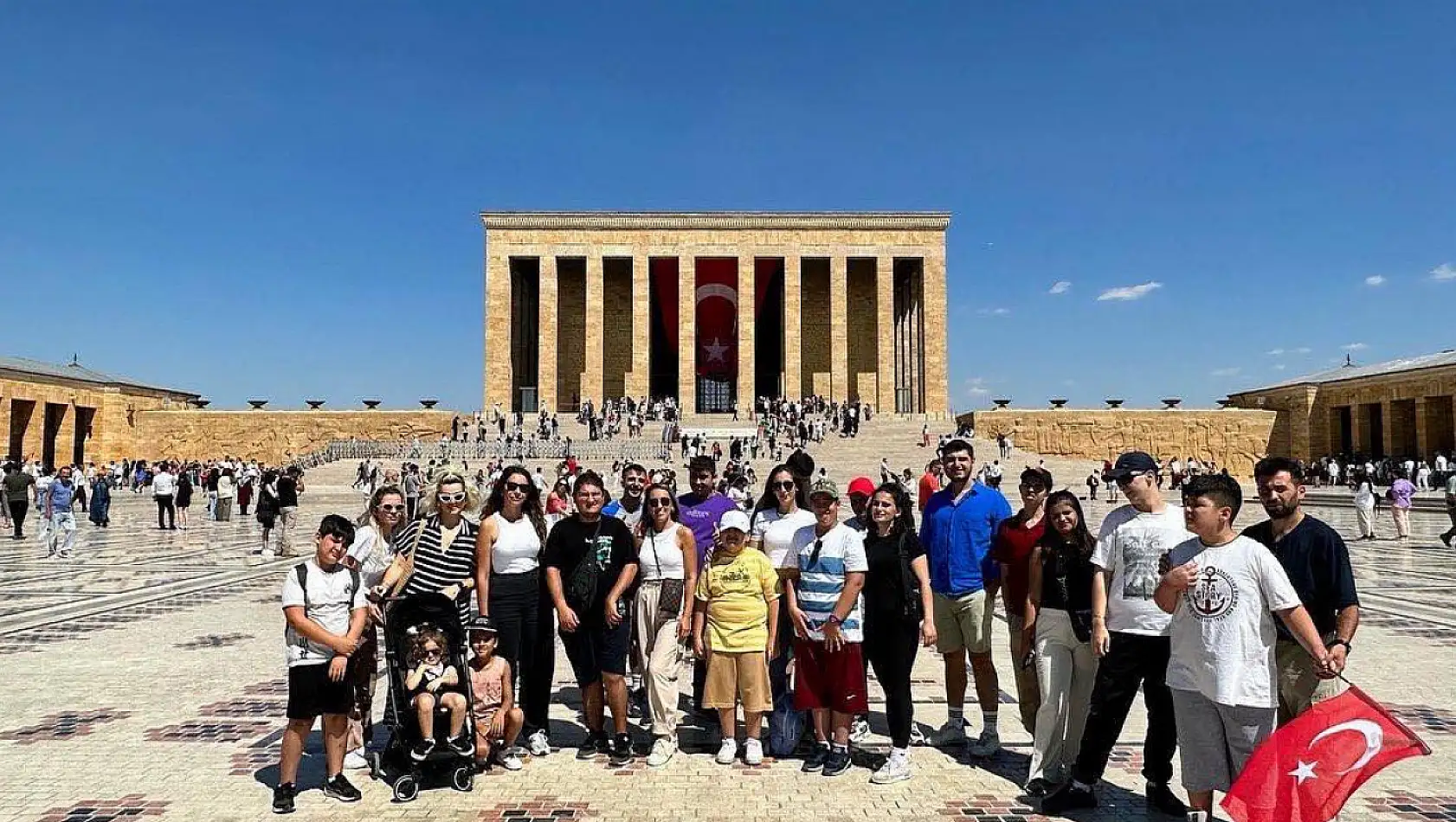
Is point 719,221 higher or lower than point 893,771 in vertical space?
higher

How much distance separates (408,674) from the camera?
4.21 metres

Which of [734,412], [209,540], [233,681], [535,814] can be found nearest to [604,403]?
[734,412]

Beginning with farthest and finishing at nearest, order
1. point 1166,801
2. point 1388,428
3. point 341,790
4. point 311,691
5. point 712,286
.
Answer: point 712,286 → point 1388,428 → point 341,790 → point 311,691 → point 1166,801

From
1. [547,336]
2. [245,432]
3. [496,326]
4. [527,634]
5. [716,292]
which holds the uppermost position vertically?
[716,292]

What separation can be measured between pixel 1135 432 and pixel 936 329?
29.3 feet

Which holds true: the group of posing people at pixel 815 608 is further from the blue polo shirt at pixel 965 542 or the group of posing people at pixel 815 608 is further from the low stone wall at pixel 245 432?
the low stone wall at pixel 245 432

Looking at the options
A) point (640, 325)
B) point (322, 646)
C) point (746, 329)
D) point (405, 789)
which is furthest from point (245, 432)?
point (405, 789)

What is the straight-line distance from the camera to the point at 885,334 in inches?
1559

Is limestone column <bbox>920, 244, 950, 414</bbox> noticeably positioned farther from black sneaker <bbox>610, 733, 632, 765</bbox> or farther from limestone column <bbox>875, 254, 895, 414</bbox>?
black sneaker <bbox>610, 733, 632, 765</bbox>

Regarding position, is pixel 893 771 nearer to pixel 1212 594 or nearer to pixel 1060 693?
pixel 1060 693

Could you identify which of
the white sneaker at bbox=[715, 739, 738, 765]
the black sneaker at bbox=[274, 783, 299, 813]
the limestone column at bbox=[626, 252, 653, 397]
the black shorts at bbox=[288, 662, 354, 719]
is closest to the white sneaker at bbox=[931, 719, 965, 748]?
the white sneaker at bbox=[715, 739, 738, 765]

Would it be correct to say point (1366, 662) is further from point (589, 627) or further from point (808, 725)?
point (589, 627)

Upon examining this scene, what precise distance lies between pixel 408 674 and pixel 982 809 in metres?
2.61

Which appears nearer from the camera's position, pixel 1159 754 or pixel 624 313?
pixel 1159 754
